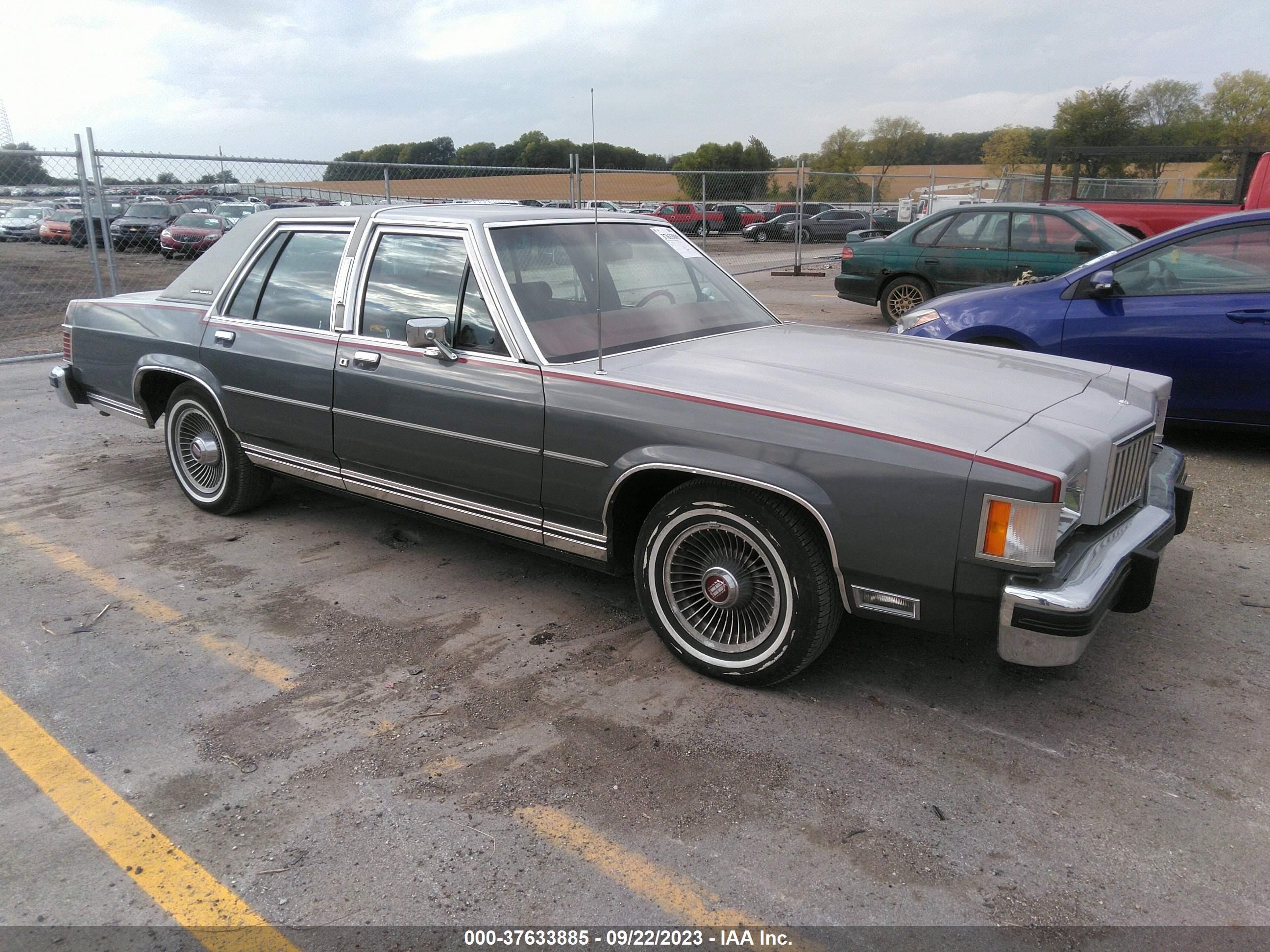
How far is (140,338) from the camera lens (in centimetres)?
525

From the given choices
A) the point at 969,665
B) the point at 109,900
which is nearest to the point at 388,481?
the point at 109,900

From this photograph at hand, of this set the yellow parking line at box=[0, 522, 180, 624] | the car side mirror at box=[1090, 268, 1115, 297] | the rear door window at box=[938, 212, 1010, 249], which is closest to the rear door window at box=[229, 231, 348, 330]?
the yellow parking line at box=[0, 522, 180, 624]

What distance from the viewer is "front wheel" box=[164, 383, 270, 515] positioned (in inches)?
199

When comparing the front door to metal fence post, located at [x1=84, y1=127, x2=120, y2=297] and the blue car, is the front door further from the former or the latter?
metal fence post, located at [x1=84, y1=127, x2=120, y2=297]

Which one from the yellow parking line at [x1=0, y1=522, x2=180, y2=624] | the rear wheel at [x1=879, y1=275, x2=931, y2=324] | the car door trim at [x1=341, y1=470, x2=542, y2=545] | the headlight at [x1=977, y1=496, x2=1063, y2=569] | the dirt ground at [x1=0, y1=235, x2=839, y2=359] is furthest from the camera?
the dirt ground at [x1=0, y1=235, x2=839, y2=359]

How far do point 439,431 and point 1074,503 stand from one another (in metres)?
2.47

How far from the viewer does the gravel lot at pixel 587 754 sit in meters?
2.41

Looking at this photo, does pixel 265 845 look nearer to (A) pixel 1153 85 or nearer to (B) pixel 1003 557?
(B) pixel 1003 557

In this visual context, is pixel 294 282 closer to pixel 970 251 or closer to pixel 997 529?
pixel 997 529

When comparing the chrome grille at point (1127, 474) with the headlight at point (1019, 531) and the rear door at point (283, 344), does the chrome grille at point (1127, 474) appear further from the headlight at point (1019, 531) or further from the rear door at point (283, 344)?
the rear door at point (283, 344)

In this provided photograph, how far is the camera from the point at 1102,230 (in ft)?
31.8

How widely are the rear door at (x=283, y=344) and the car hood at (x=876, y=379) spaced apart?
1567mm

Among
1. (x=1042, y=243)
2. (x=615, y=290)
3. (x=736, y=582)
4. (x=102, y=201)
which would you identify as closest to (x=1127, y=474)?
(x=736, y=582)

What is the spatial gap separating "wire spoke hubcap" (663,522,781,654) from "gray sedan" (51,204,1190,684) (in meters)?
0.01
